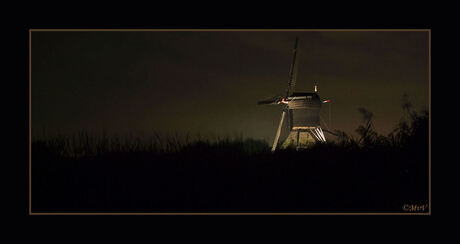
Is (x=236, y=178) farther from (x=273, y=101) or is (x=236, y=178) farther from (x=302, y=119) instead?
(x=273, y=101)

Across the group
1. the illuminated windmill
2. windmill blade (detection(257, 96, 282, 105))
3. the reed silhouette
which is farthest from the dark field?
windmill blade (detection(257, 96, 282, 105))

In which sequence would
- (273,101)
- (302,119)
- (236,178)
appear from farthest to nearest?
(273,101), (302,119), (236,178)

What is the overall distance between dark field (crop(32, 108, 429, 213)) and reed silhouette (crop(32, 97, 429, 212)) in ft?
0.07

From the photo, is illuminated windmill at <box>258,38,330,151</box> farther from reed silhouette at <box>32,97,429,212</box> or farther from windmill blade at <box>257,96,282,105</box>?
reed silhouette at <box>32,97,429,212</box>

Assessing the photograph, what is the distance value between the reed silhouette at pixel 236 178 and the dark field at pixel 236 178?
0.07 feet

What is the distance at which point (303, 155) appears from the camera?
10.1m

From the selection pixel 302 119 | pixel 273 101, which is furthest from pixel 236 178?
pixel 273 101

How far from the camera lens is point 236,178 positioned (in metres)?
9.29

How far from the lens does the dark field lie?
351 inches

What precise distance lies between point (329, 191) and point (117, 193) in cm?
478

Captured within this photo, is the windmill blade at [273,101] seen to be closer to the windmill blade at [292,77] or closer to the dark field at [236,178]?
Result: the windmill blade at [292,77]

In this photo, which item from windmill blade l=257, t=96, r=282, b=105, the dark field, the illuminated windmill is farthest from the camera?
windmill blade l=257, t=96, r=282, b=105

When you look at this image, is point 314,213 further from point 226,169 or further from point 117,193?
point 117,193

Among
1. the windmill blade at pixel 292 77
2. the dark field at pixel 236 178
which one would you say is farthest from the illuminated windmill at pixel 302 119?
the dark field at pixel 236 178
